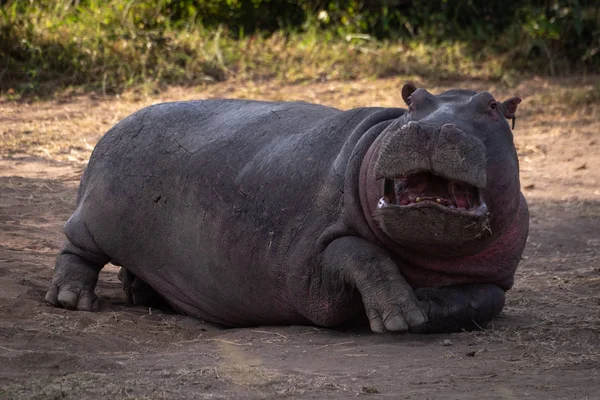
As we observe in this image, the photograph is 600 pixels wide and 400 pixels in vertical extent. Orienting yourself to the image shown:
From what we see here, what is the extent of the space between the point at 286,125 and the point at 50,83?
5.52 m

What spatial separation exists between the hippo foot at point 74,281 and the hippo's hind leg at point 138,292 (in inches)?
6.2

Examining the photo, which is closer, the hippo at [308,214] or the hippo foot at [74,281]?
the hippo at [308,214]

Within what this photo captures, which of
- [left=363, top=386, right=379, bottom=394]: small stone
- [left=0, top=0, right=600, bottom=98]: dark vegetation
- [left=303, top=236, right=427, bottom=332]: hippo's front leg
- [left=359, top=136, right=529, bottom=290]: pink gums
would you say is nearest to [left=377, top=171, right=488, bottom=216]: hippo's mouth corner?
[left=359, top=136, right=529, bottom=290]: pink gums

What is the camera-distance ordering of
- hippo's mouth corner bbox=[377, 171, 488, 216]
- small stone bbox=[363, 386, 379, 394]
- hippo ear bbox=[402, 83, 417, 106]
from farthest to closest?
1. hippo ear bbox=[402, 83, 417, 106]
2. hippo's mouth corner bbox=[377, 171, 488, 216]
3. small stone bbox=[363, 386, 379, 394]

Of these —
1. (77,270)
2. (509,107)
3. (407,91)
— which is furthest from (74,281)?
(509,107)

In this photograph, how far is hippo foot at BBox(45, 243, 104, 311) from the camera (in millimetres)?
5109

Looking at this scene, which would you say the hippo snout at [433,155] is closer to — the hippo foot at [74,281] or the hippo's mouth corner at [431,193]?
the hippo's mouth corner at [431,193]

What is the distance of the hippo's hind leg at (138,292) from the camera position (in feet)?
18.0

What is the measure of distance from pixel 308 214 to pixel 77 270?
4.64ft

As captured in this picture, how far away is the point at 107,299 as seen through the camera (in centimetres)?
552

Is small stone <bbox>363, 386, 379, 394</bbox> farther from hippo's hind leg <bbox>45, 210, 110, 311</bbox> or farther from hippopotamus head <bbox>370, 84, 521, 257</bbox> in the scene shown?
hippo's hind leg <bbox>45, 210, 110, 311</bbox>

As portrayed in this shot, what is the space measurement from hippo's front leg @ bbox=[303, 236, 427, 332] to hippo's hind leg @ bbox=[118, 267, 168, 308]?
1230 mm

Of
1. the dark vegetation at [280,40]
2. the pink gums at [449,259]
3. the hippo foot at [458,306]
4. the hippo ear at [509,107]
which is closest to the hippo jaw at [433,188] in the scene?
the pink gums at [449,259]

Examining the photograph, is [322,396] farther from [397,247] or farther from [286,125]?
[286,125]
